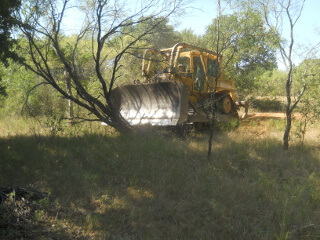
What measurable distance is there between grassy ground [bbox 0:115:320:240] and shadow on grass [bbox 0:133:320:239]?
15 millimetres

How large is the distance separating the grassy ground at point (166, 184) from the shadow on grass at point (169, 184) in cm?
1

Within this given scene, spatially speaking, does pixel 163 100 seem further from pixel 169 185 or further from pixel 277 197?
pixel 277 197

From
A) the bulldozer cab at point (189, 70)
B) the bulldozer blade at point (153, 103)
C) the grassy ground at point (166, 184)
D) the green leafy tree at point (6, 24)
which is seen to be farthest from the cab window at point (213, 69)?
the green leafy tree at point (6, 24)

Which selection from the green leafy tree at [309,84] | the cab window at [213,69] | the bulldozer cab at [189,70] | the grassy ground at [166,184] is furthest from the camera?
the bulldozer cab at [189,70]

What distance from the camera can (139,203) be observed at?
4.71m

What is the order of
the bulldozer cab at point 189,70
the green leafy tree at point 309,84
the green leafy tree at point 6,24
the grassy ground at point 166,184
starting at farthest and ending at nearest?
the bulldozer cab at point 189,70
the green leafy tree at point 309,84
the green leafy tree at point 6,24
the grassy ground at point 166,184

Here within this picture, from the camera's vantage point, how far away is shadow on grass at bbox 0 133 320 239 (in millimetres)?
4078

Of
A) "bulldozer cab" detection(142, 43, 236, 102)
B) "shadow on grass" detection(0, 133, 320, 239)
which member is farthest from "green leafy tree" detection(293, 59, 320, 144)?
"bulldozer cab" detection(142, 43, 236, 102)

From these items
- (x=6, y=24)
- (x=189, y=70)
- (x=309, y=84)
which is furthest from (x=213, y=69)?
(x=6, y=24)

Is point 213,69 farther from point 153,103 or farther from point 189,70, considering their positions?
point 153,103

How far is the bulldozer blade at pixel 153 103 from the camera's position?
26.5 ft

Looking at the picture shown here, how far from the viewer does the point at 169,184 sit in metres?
5.22

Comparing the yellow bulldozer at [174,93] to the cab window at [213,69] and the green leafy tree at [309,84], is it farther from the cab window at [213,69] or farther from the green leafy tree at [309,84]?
the green leafy tree at [309,84]

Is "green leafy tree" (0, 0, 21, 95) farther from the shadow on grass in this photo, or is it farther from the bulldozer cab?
the bulldozer cab
